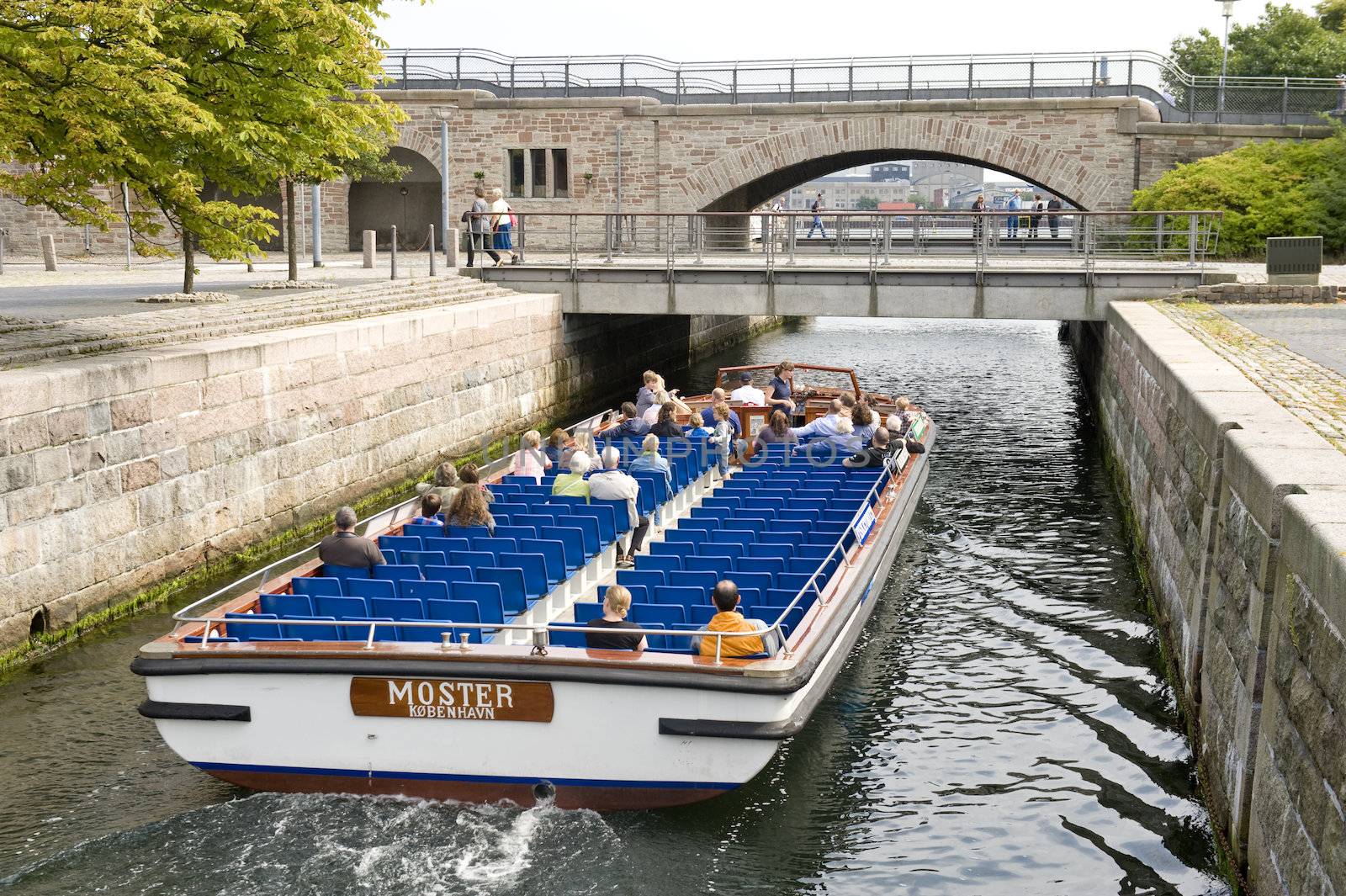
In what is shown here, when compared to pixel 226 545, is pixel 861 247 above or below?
above

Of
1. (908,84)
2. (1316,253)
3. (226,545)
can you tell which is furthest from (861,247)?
(226,545)

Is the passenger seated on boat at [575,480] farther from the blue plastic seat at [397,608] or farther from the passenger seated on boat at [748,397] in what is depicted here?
the passenger seated on boat at [748,397]

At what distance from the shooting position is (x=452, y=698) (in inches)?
322

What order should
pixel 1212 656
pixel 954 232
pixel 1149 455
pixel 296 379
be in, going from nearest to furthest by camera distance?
1. pixel 1212 656
2. pixel 1149 455
3. pixel 296 379
4. pixel 954 232

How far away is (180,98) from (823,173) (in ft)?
109

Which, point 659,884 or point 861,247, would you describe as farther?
point 861,247

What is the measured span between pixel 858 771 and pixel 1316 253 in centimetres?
1517

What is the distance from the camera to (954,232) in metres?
25.6

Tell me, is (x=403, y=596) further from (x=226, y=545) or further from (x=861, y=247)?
(x=861, y=247)

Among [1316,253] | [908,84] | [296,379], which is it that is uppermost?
[908,84]

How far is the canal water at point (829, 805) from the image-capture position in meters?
7.89

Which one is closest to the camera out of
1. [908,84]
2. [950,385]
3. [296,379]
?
[296,379]

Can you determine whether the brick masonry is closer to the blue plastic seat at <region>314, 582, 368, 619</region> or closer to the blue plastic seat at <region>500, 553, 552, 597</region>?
the blue plastic seat at <region>500, 553, 552, 597</region>

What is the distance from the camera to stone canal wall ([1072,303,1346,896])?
589 centimetres
